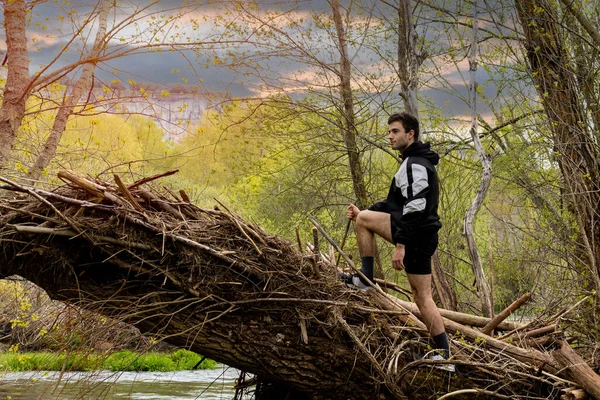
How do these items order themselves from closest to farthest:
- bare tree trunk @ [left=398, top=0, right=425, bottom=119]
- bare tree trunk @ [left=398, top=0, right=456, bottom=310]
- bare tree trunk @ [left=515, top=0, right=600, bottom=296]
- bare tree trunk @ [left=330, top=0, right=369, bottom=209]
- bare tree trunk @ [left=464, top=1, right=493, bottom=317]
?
bare tree trunk @ [left=515, top=0, right=600, bottom=296]
bare tree trunk @ [left=464, top=1, right=493, bottom=317]
bare tree trunk @ [left=398, top=0, right=456, bottom=310]
bare tree trunk @ [left=398, top=0, right=425, bottom=119]
bare tree trunk @ [left=330, top=0, right=369, bottom=209]

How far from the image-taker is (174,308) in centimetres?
534

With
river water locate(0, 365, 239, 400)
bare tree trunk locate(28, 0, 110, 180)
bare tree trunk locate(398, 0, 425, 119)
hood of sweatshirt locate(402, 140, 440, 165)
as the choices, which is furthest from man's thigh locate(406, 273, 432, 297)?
bare tree trunk locate(28, 0, 110, 180)

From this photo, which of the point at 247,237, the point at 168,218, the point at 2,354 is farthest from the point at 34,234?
the point at 2,354

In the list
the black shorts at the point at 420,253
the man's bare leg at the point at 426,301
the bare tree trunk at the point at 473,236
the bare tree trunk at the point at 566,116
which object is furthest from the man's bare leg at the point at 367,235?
the bare tree trunk at the point at 566,116

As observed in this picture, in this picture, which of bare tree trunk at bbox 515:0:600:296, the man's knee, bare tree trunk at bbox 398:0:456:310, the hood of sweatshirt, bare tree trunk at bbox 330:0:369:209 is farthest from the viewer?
bare tree trunk at bbox 330:0:369:209

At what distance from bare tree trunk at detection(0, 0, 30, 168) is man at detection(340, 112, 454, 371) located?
17.7 feet

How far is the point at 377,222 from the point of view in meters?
5.62

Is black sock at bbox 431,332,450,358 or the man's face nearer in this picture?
the man's face

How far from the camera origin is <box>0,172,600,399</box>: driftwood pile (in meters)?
5.08

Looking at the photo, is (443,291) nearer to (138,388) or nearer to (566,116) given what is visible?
(566,116)

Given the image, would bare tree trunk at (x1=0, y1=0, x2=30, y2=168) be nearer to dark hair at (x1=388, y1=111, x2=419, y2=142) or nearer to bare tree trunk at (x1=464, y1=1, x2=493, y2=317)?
dark hair at (x1=388, y1=111, x2=419, y2=142)

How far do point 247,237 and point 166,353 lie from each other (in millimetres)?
15824

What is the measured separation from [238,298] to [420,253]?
62.9 inches

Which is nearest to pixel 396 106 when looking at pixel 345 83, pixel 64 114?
pixel 345 83
